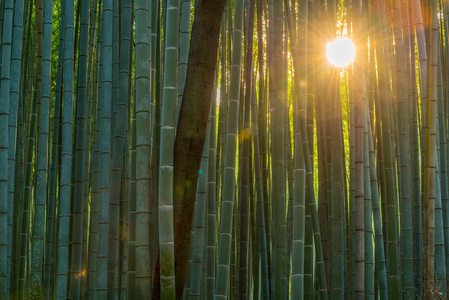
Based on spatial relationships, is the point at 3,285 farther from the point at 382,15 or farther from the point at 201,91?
the point at 382,15

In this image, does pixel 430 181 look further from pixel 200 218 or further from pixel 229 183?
pixel 200 218

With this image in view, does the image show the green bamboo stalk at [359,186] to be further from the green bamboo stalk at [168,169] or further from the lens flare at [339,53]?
the green bamboo stalk at [168,169]

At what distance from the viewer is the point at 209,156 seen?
243 cm

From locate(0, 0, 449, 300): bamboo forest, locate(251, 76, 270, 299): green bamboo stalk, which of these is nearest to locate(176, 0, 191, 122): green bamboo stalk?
locate(0, 0, 449, 300): bamboo forest

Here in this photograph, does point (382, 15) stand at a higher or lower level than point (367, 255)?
higher

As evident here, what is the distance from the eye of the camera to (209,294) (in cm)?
270

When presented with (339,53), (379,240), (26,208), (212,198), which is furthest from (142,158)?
(26,208)

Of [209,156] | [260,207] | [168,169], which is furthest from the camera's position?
[260,207]

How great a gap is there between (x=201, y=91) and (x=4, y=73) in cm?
119

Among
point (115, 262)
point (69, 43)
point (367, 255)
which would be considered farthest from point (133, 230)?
point (367, 255)

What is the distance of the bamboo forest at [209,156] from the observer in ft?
6.15

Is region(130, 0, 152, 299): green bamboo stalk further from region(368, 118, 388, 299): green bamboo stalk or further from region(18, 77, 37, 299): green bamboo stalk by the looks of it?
region(18, 77, 37, 299): green bamboo stalk

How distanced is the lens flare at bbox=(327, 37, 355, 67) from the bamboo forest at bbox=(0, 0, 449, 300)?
17 millimetres

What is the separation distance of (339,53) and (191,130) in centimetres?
157
